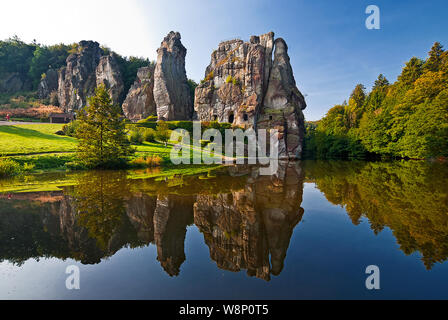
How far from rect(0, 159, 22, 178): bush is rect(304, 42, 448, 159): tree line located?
4408cm

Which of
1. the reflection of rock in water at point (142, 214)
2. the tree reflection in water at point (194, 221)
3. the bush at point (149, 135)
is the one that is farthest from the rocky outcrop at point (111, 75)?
the reflection of rock in water at point (142, 214)

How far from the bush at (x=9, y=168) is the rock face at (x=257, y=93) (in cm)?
3325

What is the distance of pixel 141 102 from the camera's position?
167 ft

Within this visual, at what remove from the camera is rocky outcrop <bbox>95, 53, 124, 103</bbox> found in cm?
5409

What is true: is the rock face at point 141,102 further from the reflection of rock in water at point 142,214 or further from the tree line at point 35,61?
the reflection of rock in water at point 142,214

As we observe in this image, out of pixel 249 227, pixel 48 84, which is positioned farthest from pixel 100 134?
pixel 48 84

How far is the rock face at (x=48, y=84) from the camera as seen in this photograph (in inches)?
2314

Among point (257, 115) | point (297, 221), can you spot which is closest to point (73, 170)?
point (297, 221)

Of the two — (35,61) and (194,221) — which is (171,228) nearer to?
(194,221)

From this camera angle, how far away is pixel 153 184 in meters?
11.1

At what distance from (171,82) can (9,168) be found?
4176 cm
